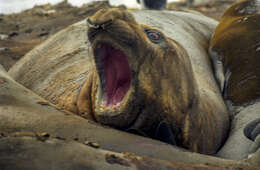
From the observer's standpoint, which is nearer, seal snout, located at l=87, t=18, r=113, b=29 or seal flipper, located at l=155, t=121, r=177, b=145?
seal snout, located at l=87, t=18, r=113, b=29

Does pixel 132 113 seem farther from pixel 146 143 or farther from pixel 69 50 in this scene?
pixel 69 50

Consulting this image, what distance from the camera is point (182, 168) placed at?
2178 mm

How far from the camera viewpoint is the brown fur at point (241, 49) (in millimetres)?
4113

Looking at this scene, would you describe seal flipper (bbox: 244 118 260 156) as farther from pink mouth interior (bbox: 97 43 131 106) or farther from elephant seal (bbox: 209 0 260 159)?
pink mouth interior (bbox: 97 43 131 106)

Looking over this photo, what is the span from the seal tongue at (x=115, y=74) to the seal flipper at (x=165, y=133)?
0.33 m

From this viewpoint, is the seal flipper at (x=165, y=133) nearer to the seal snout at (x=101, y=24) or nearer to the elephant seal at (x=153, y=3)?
the seal snout at (x=101, y=24)

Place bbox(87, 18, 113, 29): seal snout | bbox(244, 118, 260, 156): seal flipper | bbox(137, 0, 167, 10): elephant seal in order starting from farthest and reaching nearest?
bbox(137, 0, 167, 10): elephant seal < bbox(244, 118, 260, 156): seal flipper < bbox(87, 18, 113, 29): seal snout

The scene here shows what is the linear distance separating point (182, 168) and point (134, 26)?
924 millimetres

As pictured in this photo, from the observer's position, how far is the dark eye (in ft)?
9.09

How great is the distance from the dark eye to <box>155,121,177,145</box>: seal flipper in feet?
1.71

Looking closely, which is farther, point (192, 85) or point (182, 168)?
point (192, 85)

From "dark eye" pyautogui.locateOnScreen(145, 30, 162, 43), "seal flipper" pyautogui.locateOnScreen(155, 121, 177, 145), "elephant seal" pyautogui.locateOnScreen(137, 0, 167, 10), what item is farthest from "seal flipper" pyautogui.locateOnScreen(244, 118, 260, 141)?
"elephant seal" pyautogui.locateOnScreen(137, 0, 167, 10)

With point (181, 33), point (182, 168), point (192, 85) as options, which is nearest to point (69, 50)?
point (181, 33)

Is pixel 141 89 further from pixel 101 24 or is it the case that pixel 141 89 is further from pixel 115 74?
pixel 101 24
